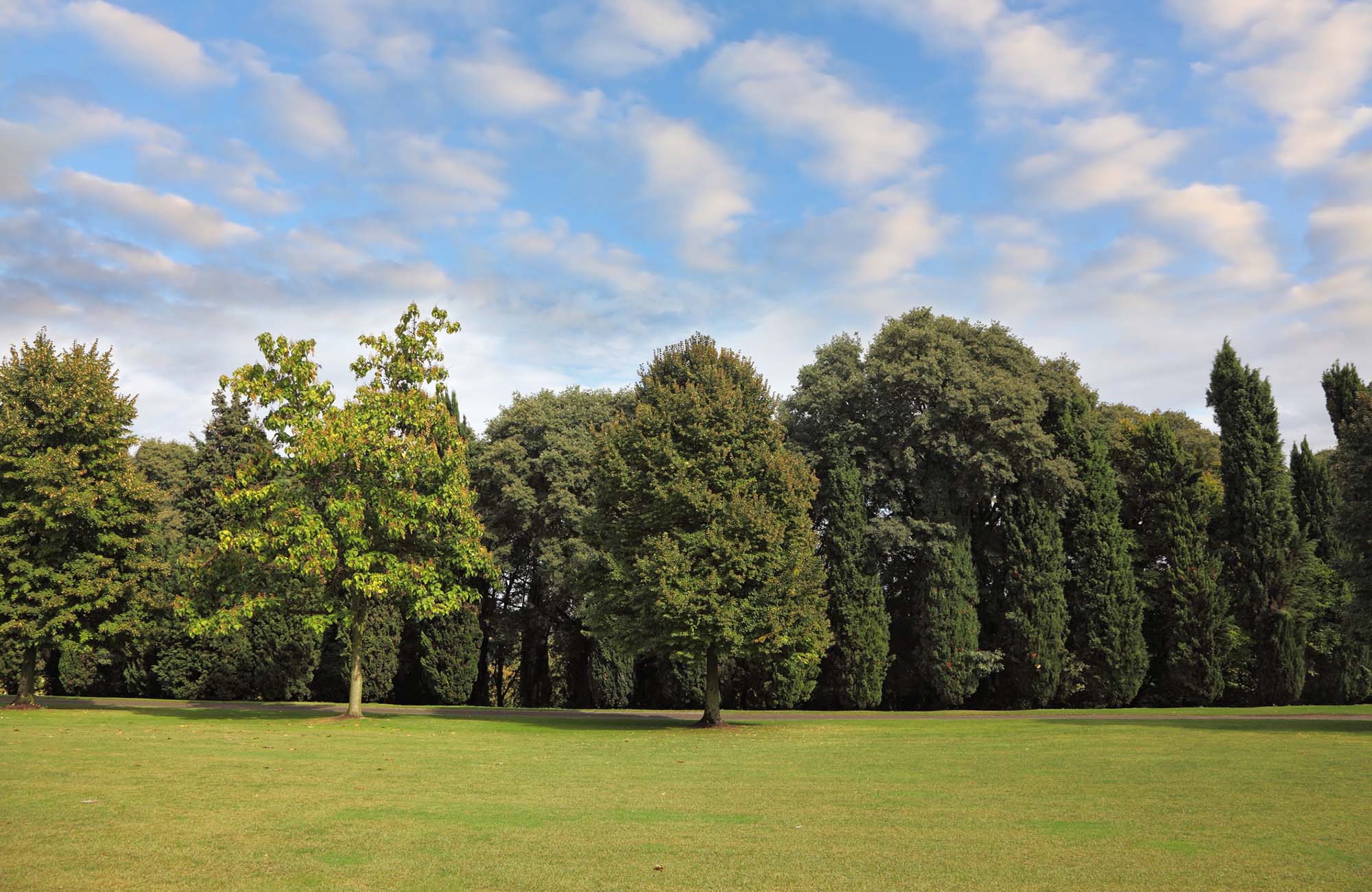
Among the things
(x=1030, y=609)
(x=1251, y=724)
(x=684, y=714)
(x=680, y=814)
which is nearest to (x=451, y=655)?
(x=684, y=714)

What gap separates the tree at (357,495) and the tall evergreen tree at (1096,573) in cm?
2804

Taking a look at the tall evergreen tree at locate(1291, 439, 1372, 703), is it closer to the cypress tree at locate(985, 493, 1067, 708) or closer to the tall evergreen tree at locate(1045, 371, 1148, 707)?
the tall evergreen tree at locate(1045, 371, 1148, 707)

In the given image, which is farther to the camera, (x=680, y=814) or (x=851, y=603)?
(x=851, y=603)

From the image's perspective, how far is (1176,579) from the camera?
43750 mm

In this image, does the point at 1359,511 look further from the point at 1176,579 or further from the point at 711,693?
the point at 711,693

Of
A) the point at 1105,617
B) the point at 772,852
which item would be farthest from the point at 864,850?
the point at 1105,617

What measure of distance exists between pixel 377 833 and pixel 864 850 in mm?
5205

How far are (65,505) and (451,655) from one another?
19.7 metres

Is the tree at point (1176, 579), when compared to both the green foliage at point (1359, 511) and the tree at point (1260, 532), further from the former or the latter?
the green foliage at point (1359, 511)

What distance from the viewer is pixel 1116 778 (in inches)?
617

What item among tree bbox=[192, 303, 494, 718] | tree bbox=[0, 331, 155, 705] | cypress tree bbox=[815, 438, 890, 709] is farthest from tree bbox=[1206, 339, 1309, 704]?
tree bbox=[0, 331, 155, 705]

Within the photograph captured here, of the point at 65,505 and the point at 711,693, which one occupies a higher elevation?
the point at 65,505

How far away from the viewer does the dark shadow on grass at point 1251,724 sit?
2608 centimetres

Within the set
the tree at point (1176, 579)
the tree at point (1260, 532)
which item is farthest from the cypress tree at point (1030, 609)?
the tree at point (1260, 532)
